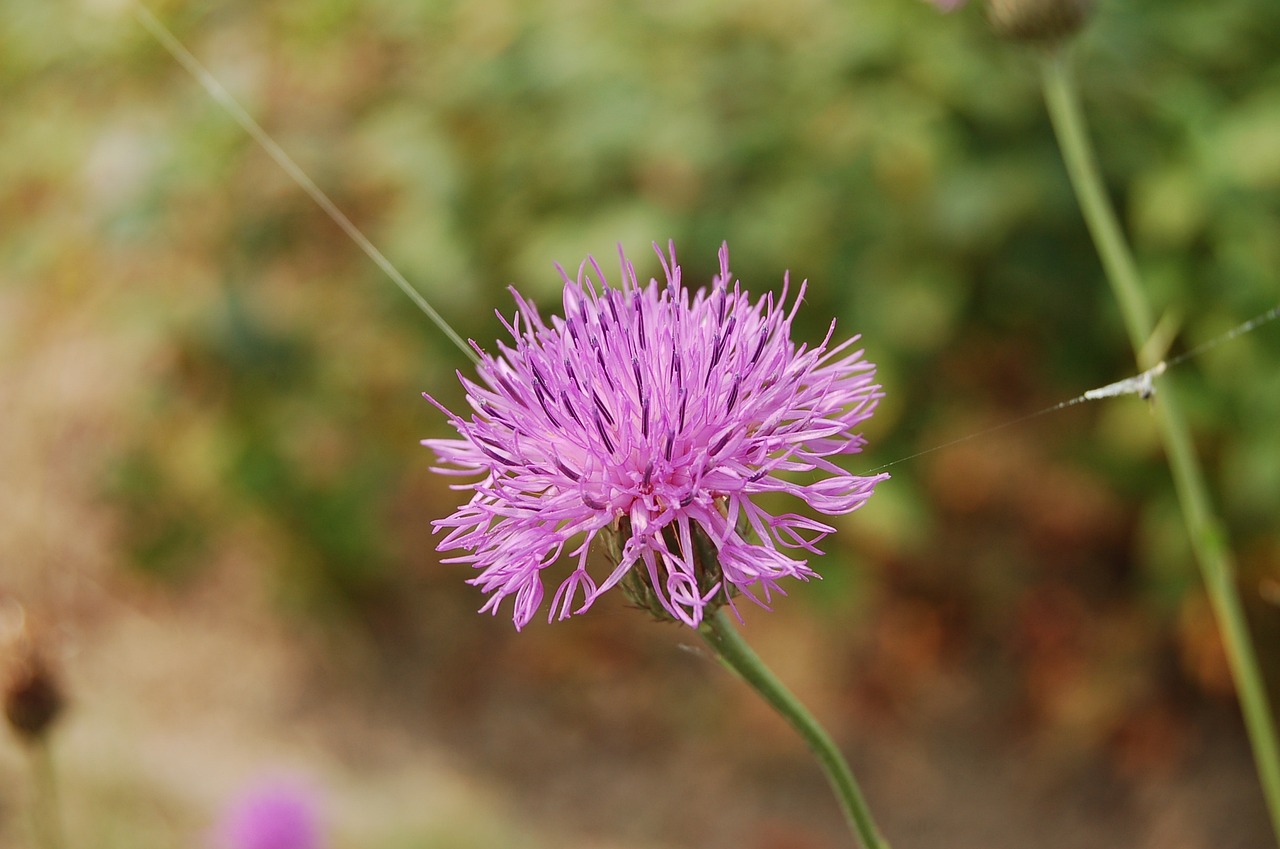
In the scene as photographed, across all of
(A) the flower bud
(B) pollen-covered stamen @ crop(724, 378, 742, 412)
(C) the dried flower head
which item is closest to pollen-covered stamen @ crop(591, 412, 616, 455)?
(B) pollen-covered stamen @ crop(724, 378, 742, 412)

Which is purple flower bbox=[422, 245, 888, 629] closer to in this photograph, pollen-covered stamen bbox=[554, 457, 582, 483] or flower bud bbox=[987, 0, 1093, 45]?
pollen-covered stamen bbox=[554, 457, 582, 483]

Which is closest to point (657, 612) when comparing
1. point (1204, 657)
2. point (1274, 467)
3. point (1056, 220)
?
point (1274, 467)

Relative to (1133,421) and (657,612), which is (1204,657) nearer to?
(1133,421)

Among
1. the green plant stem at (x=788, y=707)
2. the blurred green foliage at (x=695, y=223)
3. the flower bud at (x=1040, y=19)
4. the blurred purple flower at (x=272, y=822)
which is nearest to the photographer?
the green plant stem at (x=788, y=707)

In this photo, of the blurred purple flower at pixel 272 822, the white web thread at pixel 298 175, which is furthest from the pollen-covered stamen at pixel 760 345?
the blurred purple flower at pixel 272 822

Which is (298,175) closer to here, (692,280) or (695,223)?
(695,223)

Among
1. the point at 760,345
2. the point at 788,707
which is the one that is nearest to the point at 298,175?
the point at 760,345

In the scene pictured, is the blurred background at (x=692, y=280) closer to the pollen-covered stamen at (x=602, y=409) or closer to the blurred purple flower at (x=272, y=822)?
the blurred purple flower at (x=272, y=822)

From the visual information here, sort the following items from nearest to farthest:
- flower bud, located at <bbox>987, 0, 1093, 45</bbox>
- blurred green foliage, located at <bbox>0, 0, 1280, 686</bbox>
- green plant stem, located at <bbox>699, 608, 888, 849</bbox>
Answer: green plant stem, located at <bbox>699, 608, 888, 849</bbox>
flower bud, located at <bbox>987, 0, 1093, 45</bbox>
blurred green foliage, located at <bbox>0, 0, 1280, 686</bbox>
